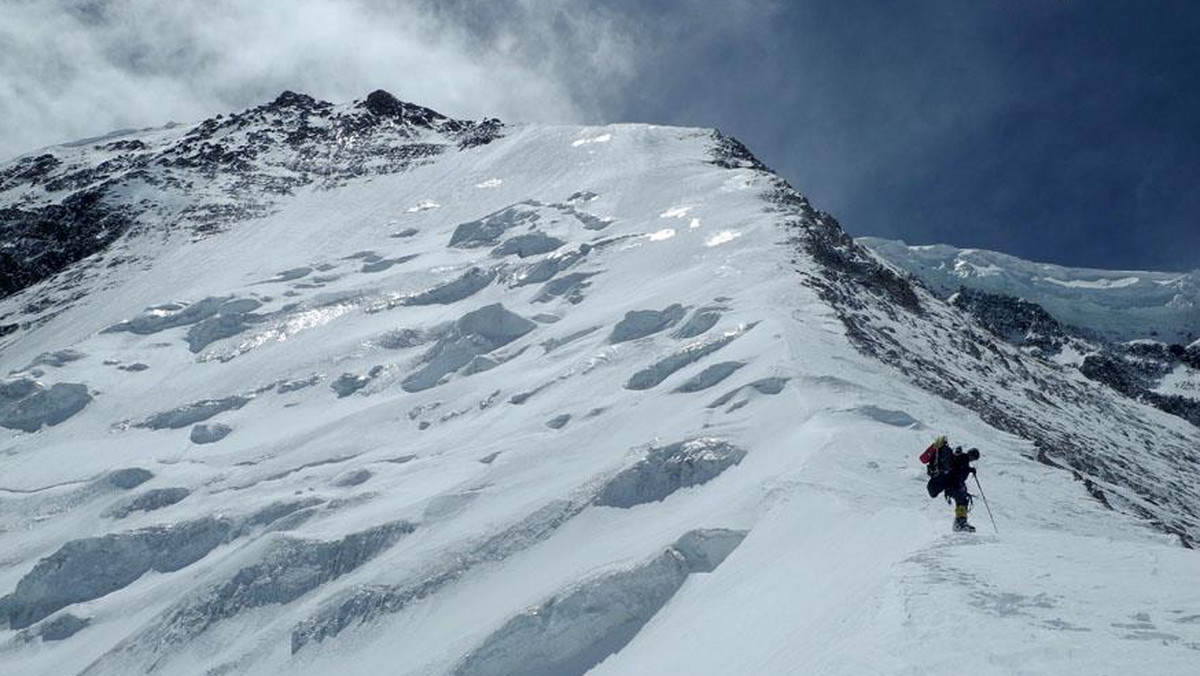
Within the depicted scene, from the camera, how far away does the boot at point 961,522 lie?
12297mm

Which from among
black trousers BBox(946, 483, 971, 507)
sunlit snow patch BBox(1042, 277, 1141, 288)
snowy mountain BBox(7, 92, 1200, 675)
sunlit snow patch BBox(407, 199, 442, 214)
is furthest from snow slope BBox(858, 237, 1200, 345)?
black trousers BBox(946, 483, 971, 507)

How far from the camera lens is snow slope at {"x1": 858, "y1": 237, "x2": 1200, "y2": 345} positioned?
14025 cm

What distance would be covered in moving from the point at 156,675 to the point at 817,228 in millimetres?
33720

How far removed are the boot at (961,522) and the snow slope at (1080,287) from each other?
131m

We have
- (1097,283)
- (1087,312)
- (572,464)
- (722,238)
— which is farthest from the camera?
(1097,283)

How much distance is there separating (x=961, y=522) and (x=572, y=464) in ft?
36.1

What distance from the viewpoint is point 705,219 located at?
44875 millimetres

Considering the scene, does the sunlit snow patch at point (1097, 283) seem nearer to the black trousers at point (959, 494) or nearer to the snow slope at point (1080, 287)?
the snow slope at point (1080, 287)

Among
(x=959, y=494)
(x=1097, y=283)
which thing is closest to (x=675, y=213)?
(x=959, y=494)

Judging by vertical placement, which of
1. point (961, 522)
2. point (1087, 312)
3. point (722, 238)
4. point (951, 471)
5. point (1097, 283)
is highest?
point (1097, 283)

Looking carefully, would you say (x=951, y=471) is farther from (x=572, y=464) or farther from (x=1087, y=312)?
(x=1087, y=312)

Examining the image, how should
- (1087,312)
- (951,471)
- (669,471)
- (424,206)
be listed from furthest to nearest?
(1087,312), (424,206), (669,471), (951,471)

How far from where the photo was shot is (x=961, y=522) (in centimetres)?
1262

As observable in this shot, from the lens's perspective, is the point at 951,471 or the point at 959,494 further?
the point at 951,471
